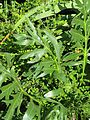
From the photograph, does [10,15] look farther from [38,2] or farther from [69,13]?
[69,13]

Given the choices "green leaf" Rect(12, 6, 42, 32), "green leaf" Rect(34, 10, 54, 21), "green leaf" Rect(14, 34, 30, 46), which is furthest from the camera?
"green leaf" Rect(34, 10, 54, 21)

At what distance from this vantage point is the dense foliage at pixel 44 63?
1.66 metres

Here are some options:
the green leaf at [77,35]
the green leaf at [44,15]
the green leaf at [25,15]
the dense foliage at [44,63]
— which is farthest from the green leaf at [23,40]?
the green leaf at [44,15]

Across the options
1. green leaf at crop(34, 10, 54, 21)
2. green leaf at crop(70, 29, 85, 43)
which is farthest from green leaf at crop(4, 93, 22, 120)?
green leaf at crop(34, 10, 54, 21)

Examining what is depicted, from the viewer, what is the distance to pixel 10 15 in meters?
2.35

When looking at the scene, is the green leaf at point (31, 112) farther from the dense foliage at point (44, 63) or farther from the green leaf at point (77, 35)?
the green leaf at point (77, 35)

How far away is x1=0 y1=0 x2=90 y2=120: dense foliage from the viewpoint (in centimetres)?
166

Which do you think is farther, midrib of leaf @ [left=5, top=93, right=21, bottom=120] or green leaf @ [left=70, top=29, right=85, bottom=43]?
green leaf @ [left=70, top=29, right=85, bottom=43]

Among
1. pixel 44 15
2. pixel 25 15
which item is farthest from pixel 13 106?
pixel 44 15

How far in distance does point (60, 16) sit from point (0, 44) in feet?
1.32

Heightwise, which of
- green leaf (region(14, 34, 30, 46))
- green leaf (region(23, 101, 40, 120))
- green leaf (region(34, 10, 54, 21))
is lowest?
green leaf (region(23, 101, 40, 120))

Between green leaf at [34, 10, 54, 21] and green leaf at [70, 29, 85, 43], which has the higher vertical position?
green leaf at [34, 10, 54, 21]

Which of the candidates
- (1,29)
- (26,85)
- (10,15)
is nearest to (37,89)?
(26,85)

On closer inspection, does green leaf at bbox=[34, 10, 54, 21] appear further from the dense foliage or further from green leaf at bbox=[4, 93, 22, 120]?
green leaf at bbox=[4, 93, 22, 120]
